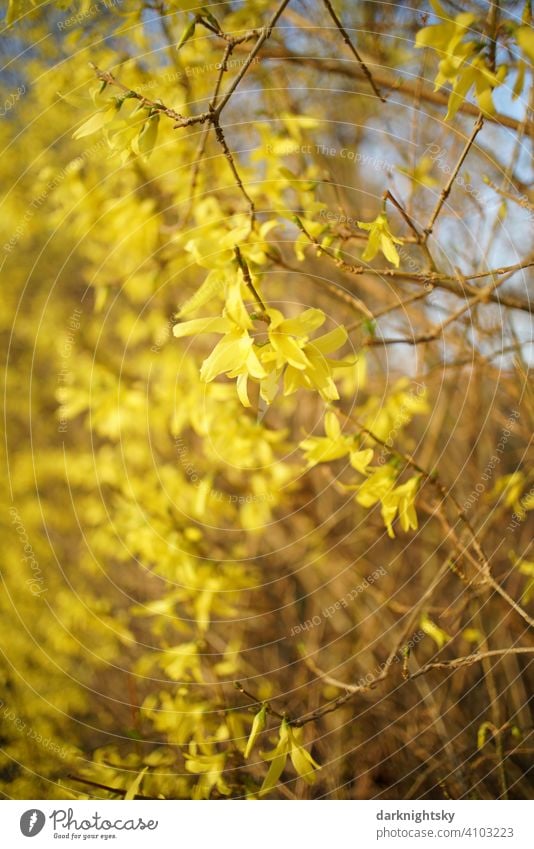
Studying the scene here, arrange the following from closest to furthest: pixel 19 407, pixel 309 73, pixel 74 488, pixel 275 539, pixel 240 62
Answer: pixel 240 62 < pixel 309 73 < pixel 275 539 < pixel 74 488 < pixel 19 407

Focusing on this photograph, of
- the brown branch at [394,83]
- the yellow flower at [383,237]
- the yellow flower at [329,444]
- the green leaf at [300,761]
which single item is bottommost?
the green leaf at [300,761]

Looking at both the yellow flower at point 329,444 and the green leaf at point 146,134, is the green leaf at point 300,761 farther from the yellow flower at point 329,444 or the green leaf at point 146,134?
the green leaf at point 146,134

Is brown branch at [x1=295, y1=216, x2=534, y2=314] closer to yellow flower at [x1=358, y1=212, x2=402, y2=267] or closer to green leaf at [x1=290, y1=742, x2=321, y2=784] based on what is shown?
yellow flower at [x1=358, y1=212, x2=402, y2=267]

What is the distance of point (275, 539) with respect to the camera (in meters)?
2.19

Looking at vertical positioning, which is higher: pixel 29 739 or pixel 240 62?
pixel 240 62
